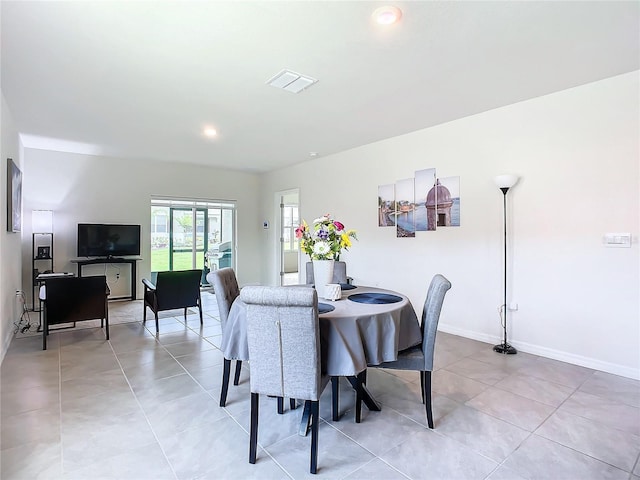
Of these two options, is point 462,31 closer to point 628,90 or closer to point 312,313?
point 628,90

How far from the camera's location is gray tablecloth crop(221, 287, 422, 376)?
201 cm

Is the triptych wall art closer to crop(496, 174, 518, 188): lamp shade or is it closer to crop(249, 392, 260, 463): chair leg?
crop(496, 174, 518, 188): lamp shade

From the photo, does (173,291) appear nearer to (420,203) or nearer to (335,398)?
(335,398)

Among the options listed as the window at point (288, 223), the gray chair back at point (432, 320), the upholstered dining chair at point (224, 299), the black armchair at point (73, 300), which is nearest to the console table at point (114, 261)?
the black armchair at point (73, 300)

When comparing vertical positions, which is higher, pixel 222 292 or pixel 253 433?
pixel 222 292

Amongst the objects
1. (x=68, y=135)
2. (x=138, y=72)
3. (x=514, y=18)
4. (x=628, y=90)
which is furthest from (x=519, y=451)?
(x=68, y=135)

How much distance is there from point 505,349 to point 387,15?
3.38m

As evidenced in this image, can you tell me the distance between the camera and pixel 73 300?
400 centimetres

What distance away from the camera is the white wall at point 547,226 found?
121 inches

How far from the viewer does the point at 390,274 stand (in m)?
5.10

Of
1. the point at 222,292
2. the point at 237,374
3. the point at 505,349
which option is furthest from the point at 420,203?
the point at 237,374

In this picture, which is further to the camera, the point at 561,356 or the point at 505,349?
the point at 505,349

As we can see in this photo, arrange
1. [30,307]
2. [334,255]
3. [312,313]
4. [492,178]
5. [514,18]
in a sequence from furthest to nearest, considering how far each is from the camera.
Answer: [30,307]
[492,178]
[334,255]
[514,18]
[312,313]

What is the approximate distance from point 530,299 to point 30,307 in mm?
7246
